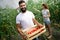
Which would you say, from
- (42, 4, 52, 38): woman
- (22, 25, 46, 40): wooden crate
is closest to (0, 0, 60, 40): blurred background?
(42, 4, 52, 38): woman

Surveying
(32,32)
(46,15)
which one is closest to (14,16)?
(46,15)

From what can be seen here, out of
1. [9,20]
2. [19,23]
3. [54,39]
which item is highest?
[19,23]

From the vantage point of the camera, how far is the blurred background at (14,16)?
8.78 metres

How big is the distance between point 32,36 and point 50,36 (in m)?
3.46

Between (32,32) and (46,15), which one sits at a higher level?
(32,32)

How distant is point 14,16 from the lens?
9.70m

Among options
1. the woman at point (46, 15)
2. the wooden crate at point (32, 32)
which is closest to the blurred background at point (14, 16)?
the woman at point (46, 15)

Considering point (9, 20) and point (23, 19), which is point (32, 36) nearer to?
point (23, 19)

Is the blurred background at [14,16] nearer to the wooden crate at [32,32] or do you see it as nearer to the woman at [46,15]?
the woman at [46,15]

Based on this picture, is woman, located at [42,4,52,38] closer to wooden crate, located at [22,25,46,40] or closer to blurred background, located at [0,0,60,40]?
blurred background, located at [0,0,60,40]

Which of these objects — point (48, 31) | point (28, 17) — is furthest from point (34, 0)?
point (28, 17)

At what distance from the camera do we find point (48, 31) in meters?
9.61

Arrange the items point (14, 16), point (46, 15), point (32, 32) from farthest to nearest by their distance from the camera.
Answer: point (14, 16) < point (46, 15) < point (32, 32)

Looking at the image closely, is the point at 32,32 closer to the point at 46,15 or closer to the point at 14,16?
the point at 46,15
